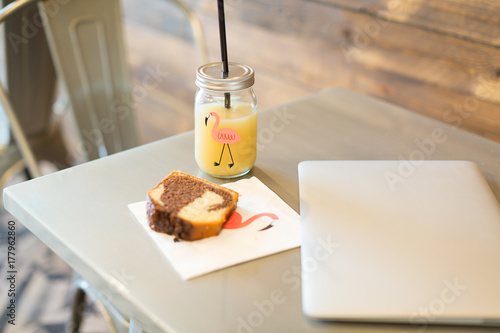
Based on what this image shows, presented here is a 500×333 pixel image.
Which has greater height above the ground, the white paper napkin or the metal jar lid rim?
the metal jar lid rim

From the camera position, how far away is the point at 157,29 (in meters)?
2.49

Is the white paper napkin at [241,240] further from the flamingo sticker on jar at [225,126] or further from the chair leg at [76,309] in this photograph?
the chair leg at [76,309]

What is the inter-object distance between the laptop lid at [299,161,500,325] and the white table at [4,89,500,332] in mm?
25

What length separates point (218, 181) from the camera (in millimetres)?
907

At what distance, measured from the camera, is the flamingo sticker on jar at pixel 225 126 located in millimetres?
873

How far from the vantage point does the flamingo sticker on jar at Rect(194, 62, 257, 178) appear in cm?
87

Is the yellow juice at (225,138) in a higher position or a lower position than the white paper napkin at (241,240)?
higher
